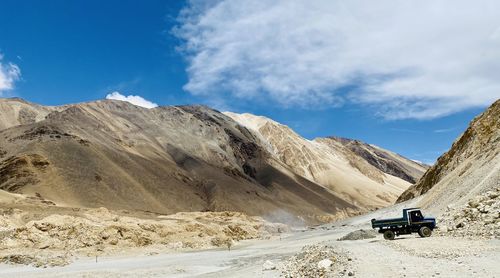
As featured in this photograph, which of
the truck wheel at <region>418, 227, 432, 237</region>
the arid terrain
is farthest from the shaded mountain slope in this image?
the truck wheel at <region>418, 227, 432, 237</region>

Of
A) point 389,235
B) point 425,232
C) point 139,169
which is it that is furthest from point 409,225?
point 139,169

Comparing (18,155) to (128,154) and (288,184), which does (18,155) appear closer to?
(128,154)

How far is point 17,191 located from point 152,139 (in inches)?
2867

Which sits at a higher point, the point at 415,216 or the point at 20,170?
the point at 20,170

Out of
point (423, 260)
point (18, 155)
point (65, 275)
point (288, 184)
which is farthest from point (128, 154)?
point (423, 260)

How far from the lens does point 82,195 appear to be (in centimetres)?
10288

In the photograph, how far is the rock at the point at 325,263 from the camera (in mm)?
21723

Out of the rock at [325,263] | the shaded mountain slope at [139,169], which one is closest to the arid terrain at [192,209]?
the rock at [325,263]

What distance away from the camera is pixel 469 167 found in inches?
2329

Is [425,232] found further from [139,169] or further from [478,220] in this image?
[139,169]

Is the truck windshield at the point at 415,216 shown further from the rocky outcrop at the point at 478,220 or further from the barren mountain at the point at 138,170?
the barren mountain at the point at 138,170

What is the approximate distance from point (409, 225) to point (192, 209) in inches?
3658

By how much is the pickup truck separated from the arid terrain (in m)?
0.70

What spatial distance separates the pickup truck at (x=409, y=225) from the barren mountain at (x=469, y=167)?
302 inches
